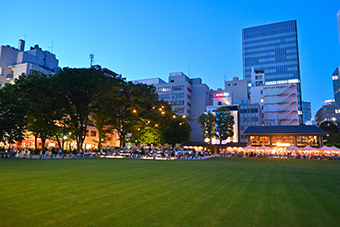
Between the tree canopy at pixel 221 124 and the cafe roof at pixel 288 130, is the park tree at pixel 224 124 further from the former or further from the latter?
the cafe roof at pixel 288 130

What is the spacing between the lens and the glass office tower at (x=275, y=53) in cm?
13025

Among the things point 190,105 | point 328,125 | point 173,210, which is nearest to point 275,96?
point 328,125

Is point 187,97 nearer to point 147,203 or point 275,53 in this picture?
point 275,53

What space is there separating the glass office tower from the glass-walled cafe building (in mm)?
83512

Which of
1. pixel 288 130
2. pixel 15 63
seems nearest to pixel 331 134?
pixel 288 130

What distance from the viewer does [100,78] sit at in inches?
1567

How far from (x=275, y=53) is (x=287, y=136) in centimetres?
9598

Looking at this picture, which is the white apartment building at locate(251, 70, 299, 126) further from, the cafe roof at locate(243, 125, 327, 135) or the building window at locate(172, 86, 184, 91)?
the cafe roof at locate(243, 125, 327, 135)

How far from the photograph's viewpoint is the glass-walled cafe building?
5219 centimetres

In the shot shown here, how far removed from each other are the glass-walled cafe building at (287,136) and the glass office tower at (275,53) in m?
83.5

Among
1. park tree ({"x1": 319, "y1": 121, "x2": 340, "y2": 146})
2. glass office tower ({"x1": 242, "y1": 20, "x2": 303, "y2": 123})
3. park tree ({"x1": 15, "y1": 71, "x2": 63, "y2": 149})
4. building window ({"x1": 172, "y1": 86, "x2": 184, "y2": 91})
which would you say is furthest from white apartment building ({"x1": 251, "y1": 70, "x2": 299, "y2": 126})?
park tree ({"x1": 15, "y1": 71, "x2": 63, "y2": 149})

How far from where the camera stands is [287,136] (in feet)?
182

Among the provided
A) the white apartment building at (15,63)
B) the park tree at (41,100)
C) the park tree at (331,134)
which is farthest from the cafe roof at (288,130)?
the white apartment building at (15,63)

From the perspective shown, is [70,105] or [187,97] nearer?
[70,105]
